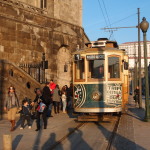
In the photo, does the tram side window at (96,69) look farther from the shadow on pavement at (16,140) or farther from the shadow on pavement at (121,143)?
the shadow on pavement at (16,140)

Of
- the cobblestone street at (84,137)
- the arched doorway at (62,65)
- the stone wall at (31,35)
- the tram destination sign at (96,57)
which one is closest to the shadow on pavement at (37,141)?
the cobblestone street at (84,137)

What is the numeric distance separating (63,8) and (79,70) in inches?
583

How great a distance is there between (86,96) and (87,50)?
199 centimetres

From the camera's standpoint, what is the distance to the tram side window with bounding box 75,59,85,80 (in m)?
12.8

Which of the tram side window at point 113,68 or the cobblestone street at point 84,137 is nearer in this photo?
the cobblestone street at point 84,137

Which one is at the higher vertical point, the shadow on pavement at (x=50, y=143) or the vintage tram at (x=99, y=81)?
the vintage tram at (x=99, y=81)

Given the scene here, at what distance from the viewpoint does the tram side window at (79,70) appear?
12758 millimetres

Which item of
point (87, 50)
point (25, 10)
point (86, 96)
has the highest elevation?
point (25, 10)

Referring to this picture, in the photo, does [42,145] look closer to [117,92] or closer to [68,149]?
[68,149]

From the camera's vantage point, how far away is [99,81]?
12266 mm

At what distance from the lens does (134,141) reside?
8703 millimetres

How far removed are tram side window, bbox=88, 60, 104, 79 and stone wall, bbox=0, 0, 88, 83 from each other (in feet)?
29.9

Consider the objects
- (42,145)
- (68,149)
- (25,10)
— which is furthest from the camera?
(25,10)

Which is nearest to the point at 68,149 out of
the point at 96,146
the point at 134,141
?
the point at 96,146
